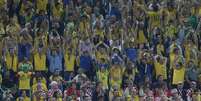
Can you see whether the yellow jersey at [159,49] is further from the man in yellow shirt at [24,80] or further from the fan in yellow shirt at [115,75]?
the man in yellow shirt at [24,80]

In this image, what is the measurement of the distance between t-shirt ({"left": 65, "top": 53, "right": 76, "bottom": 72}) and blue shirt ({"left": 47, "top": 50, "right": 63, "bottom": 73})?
0.23 meters

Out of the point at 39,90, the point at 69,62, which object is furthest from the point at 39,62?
the point at 39,90

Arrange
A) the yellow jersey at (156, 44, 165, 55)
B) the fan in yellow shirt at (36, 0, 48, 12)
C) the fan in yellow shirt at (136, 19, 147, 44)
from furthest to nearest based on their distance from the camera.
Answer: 1. the fan in yellow shirt at (36, 0, 48, 12)
2. the fan in yellow shirt at (136, 19, 147, 44)
3. the yellow jersey at (156, 44, 165, 55)

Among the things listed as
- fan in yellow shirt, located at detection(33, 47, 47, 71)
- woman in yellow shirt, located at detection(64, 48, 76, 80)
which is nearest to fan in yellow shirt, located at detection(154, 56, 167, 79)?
woman in yellow shirt, located at detection(64, 48, 76, 80)

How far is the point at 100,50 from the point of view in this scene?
43875 millimetres

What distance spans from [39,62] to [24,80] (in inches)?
52.8

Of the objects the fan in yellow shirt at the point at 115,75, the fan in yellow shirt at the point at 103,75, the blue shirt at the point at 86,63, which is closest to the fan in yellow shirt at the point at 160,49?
the fan in yellow shirt at the point at 115,75

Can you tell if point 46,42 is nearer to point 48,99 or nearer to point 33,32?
point 33,32

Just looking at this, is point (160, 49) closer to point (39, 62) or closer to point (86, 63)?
point (86, 63)

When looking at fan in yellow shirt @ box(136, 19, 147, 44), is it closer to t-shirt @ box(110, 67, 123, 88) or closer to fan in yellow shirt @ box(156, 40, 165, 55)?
fan in yellow shirt @ box(156, 40, 165, 55)

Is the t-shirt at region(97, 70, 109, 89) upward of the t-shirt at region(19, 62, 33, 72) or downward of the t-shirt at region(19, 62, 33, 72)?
downward

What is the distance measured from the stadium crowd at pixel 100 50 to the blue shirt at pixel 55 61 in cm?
3

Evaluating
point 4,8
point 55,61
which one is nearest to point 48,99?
point 55,61

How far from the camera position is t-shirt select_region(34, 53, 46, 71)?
43.1 metres
